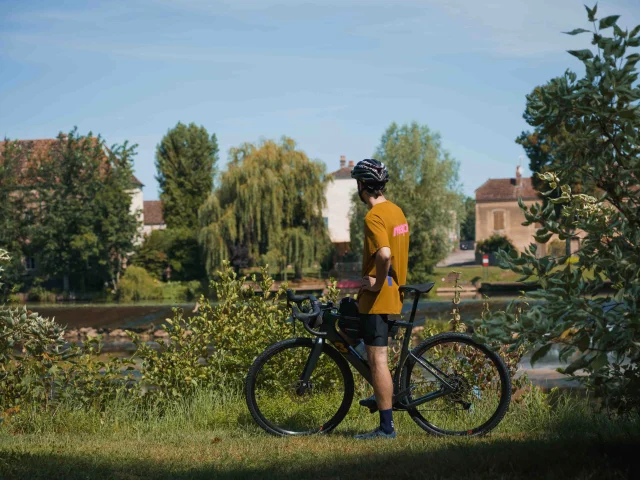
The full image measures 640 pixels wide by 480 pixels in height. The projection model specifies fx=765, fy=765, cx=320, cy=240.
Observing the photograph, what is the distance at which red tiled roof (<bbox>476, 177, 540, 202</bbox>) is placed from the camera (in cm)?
8025

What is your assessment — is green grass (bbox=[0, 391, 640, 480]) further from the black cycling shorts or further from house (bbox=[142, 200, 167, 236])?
house (bbox=[142, 200, 167, 236])

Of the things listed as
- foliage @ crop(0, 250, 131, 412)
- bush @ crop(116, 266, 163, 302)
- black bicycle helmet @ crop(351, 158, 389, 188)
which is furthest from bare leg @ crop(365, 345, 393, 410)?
bush @ crop(116, 266, 163, 302)

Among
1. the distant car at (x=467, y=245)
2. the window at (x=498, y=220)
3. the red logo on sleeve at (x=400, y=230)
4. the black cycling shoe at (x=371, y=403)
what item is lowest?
the black cycling shoe at (x=371, y=403)

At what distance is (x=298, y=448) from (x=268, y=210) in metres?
40.5

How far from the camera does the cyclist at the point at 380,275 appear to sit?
17.8 ft

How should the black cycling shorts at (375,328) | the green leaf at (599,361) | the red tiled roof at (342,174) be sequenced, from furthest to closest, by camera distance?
1. the red tiled roof at (342,174)
2. the black cycling shorts at (375,328)
3. the green leaf at (599,361)

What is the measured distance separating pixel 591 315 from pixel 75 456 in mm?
3495

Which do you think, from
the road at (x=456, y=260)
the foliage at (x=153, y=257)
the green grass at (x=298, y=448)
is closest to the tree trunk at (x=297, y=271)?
the foliage at (x=153, y=257)

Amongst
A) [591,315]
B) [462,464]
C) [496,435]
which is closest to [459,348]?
[496,435]

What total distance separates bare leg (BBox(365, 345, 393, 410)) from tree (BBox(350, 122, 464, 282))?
144 ft

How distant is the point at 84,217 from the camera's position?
5047 cm

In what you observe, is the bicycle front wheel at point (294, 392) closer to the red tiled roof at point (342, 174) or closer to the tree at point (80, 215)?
the tree at point (80, 215)

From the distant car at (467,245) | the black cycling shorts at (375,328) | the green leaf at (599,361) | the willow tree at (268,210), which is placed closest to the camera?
the green leaf at (599,361)

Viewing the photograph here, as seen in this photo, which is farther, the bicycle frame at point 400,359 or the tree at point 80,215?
the tree at point 80,215
